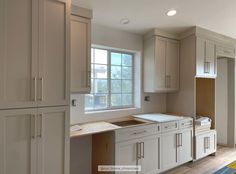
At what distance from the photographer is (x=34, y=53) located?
5.76 ft

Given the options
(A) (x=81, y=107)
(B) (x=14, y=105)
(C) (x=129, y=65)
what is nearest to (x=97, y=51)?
(C) (x=129, y=65)

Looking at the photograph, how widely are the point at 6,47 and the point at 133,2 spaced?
5.63ft

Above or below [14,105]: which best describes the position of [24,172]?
below

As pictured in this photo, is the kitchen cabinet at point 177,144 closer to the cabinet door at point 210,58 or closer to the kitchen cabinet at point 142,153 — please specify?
the kitchen cabinet at point 142,153

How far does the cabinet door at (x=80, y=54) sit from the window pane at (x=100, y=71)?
593mm

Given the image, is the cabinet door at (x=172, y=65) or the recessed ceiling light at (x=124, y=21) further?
the cabinet door at (x=172, y=65)

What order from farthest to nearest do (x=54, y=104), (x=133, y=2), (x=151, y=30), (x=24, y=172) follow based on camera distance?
(x=151, y=30)
(x=133, y=2)
(x=54, y=104)
(x=24, y=172)

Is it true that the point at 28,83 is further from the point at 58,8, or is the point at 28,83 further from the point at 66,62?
the point at 58,8

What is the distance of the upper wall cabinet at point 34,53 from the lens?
1.62 m

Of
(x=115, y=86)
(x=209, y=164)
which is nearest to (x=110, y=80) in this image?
(x=115, y=86)

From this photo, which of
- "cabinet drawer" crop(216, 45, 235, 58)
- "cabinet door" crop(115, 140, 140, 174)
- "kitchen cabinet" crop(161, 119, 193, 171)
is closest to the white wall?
"cabinet door" crop(115, 140, 140, 174)

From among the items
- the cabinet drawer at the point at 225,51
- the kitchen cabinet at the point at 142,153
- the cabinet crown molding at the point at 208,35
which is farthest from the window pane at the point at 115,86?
the cabinet drawer at the point at 225,51

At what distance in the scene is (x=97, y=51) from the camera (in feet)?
10.4

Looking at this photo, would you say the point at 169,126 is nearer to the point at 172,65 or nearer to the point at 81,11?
the point at 172,65
